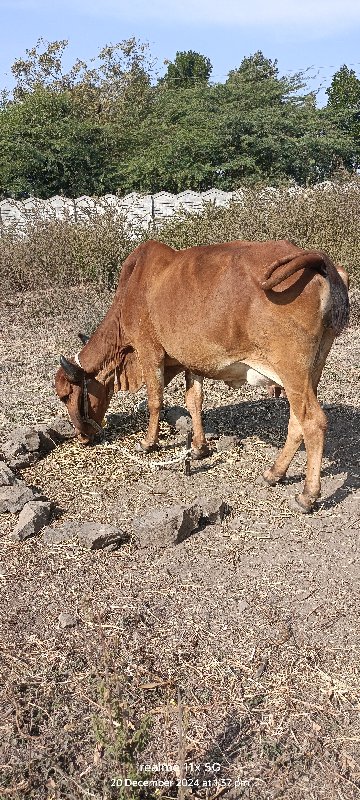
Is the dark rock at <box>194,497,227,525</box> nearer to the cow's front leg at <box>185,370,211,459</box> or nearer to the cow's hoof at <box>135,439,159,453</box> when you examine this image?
the cow's front leg at <box>185,370,211,459</box>

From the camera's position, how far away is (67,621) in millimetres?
4328

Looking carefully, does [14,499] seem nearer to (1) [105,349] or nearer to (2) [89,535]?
(2) [89,535]

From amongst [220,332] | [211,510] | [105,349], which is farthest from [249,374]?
[105,349]

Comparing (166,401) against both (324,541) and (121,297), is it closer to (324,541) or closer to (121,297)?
(121,297)

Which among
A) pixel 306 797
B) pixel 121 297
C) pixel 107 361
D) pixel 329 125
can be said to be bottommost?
pixel 306 797

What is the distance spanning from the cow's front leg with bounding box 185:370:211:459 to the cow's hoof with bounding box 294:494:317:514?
1.31 m

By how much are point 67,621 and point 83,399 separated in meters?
Result: 2.91

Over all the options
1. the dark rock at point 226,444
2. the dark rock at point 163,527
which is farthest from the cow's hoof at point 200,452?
the dark rock at point 163,527

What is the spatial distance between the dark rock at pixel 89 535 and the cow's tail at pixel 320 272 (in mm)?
1990

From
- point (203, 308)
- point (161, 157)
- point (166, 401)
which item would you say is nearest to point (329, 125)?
point (161, 157)

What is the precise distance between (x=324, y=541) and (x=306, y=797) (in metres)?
2.22

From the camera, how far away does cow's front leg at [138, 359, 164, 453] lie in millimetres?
6723

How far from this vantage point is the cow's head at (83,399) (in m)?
6.91

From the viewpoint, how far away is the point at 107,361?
7.01m
